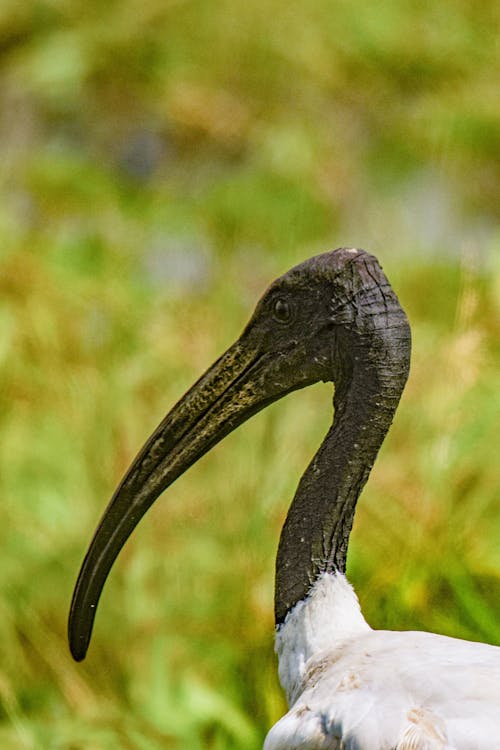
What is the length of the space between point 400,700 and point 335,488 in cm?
51

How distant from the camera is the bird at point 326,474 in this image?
2045 millimetres

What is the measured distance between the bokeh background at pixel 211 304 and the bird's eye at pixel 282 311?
2.91 ft

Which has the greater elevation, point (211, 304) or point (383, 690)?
point (211, 304)

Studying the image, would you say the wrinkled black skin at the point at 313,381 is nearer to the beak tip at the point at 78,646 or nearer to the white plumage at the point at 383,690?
the white plumage at the point at 383,690

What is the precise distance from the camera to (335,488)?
94.7 inches

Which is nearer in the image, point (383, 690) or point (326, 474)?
point (383, 690)

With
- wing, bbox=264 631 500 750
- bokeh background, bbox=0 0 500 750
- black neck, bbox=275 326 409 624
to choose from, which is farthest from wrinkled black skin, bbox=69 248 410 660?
bokeh background, bbox=0 0 500 750

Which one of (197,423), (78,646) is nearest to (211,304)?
(78,646)

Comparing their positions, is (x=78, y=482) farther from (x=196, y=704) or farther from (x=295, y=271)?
(x=295, y=271)

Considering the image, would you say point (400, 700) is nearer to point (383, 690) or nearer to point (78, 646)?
point (383, 690)

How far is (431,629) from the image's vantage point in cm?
322

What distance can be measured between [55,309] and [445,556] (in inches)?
106

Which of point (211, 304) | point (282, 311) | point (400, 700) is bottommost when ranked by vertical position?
point (400, 700)

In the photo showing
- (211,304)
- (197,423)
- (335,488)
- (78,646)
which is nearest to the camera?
(335,488)
